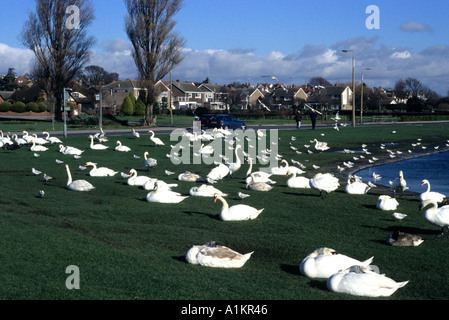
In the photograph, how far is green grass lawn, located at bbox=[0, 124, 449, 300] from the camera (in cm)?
818

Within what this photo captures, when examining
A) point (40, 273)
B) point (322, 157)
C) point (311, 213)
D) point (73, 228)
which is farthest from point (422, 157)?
point (40, 273)

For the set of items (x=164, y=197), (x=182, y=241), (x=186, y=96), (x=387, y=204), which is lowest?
(x=182, y=241)

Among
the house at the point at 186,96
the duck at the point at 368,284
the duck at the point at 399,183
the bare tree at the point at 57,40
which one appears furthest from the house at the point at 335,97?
the duck at the point at 368,284

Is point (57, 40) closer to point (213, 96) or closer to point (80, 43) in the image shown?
point (80, 43)

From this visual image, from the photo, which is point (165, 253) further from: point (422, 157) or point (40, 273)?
point (422, 157)

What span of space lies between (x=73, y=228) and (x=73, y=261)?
285 cm

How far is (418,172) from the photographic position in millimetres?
25844

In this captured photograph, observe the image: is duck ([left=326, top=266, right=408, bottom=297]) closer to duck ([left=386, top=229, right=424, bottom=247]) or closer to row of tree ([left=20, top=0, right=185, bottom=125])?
duck ([left=386, top=229, right=424, bottom=247])

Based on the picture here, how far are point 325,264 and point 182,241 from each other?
3588mm

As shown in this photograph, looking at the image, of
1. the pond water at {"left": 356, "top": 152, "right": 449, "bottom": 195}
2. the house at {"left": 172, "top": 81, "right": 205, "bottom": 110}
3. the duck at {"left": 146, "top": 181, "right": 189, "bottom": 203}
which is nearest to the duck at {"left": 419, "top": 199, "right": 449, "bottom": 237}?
the duck at {"left": 146, "top": 181, "right": 189, "bottom": 203}

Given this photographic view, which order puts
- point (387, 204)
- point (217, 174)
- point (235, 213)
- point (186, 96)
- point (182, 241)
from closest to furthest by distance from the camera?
point (182, 241) → point (235, 213) → point (387, 204) → point (217, 174) → point (186, 96)

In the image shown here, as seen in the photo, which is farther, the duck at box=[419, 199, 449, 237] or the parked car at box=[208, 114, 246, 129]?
the parked car at box=[208, 114, 246, 129]

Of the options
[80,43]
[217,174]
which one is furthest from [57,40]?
[217,174]

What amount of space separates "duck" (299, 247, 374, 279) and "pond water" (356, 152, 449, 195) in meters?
12.2
